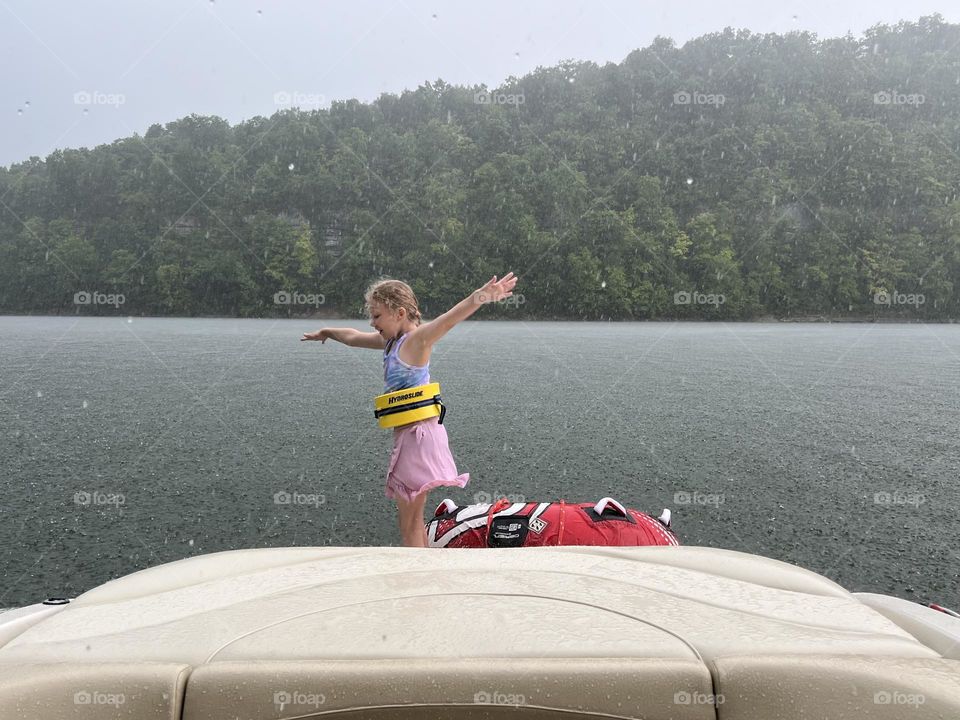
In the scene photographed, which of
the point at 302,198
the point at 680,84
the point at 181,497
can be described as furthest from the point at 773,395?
the point at 680,84

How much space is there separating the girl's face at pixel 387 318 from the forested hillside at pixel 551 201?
57212 millimetres

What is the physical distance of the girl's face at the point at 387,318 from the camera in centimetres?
386

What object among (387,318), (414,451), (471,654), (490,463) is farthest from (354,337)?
(471,654)

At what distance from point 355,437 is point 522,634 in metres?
7.59

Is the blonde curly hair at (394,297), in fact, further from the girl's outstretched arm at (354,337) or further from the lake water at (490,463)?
the lake water at (490,463)

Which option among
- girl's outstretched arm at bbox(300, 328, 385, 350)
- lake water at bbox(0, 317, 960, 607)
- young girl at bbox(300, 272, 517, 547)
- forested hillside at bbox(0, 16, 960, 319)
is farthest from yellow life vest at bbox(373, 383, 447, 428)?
forested hillside at bbox(0, 16, 960, 319)

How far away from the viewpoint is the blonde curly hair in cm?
387

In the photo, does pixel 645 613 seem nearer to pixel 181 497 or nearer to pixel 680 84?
pixel 181 497

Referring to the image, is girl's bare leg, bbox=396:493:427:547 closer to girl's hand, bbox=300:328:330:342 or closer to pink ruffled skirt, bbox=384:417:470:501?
pink ruffled skirt, bbox=384:417:470:501

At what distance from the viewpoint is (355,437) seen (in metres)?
8.53

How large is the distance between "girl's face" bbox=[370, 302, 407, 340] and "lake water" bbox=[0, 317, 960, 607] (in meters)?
1.31

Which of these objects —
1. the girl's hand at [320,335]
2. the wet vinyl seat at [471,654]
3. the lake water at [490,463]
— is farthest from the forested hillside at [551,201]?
the wet vinyl seat at [471,654]

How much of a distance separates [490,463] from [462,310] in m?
3.62

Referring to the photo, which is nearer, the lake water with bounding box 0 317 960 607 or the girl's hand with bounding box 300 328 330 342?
the girl's hand with bounding box 300 328 330 342
